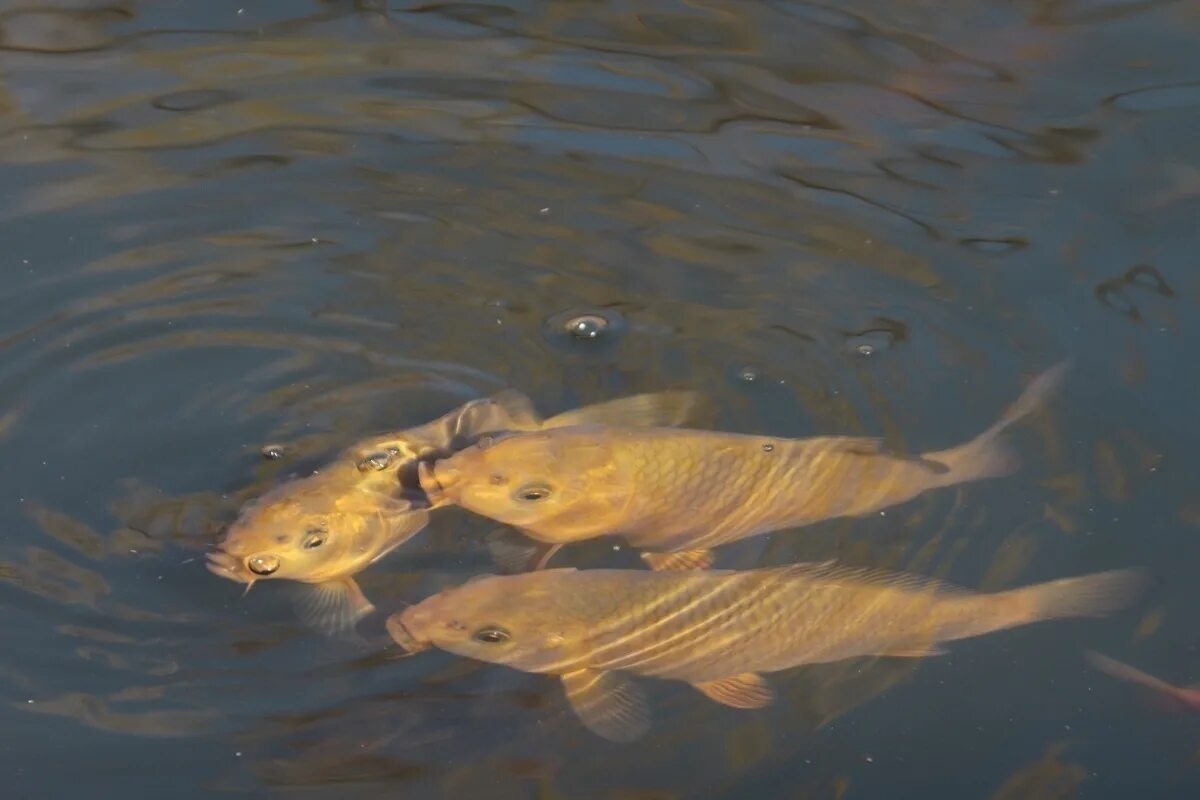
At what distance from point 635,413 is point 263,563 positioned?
121cm

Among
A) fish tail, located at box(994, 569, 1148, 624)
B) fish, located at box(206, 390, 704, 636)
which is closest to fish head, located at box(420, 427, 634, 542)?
fish, located at box(206, 390, 704, 636)

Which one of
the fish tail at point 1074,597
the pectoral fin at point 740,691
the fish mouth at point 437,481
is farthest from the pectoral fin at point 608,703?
the fish tail at point 1074,597

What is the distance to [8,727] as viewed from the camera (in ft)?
12.7

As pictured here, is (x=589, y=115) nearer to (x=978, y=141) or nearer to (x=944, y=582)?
(x=978, y=141)

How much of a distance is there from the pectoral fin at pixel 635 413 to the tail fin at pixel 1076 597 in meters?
1.12

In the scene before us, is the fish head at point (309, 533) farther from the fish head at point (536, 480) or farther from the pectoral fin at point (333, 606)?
A: the fish head at point (536, 480)

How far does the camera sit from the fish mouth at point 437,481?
13.9 ft

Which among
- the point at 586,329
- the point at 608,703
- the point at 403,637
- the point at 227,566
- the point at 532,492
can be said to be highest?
the point at 586,329

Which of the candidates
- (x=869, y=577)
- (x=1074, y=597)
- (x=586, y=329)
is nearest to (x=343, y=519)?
(x=586, y=329)

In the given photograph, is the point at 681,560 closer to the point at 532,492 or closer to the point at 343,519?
the point at 532,492

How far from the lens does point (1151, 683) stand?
164 inches

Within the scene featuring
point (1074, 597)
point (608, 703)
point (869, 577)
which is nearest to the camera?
point (608, 703)

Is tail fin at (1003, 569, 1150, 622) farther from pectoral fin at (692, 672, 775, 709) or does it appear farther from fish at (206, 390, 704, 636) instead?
fish at (206, 390, 704, 636)

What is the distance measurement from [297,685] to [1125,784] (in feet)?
7.24
